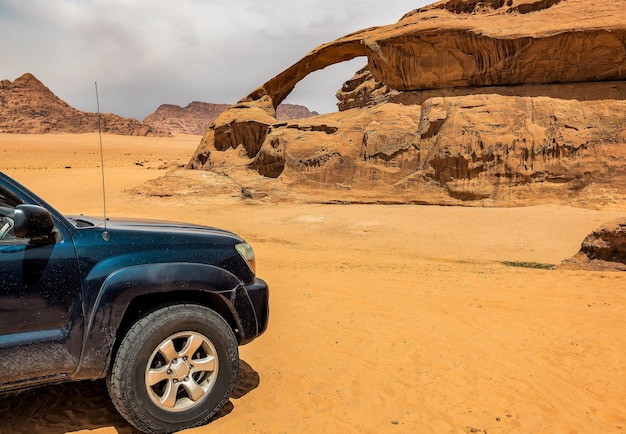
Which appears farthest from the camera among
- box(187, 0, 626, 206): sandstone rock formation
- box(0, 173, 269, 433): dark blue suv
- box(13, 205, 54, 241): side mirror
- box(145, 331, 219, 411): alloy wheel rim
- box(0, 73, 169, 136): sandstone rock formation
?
box(0, 73, 169, 136): sandstone rock formation

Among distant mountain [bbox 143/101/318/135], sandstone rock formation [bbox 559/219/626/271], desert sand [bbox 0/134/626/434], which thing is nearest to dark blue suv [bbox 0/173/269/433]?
desert sand [bbox 0/134/626/434]

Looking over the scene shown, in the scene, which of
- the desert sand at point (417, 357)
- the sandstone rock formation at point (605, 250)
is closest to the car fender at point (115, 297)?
the desert sand at point (417, 357)

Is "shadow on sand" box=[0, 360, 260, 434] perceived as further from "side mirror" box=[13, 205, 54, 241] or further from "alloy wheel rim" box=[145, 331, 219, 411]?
"side mirror" box=[13, 205, 54, 241]

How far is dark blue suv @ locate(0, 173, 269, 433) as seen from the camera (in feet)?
8.39

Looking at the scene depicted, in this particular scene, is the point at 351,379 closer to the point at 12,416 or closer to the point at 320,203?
the point at 12,416

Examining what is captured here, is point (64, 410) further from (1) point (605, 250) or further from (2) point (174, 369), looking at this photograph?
(1) point (605, 250)

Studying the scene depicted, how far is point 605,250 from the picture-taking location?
26.5 ft

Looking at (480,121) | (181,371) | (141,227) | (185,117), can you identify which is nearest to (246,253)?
(141,227)

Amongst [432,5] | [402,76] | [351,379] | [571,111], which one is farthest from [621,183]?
[351,379]

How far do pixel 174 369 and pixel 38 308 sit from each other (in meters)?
0.85

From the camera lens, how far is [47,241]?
2662 mm

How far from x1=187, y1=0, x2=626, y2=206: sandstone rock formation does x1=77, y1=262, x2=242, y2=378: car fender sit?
14.4m

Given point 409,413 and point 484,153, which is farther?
point 484,153

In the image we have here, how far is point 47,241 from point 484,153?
15.3 metres
